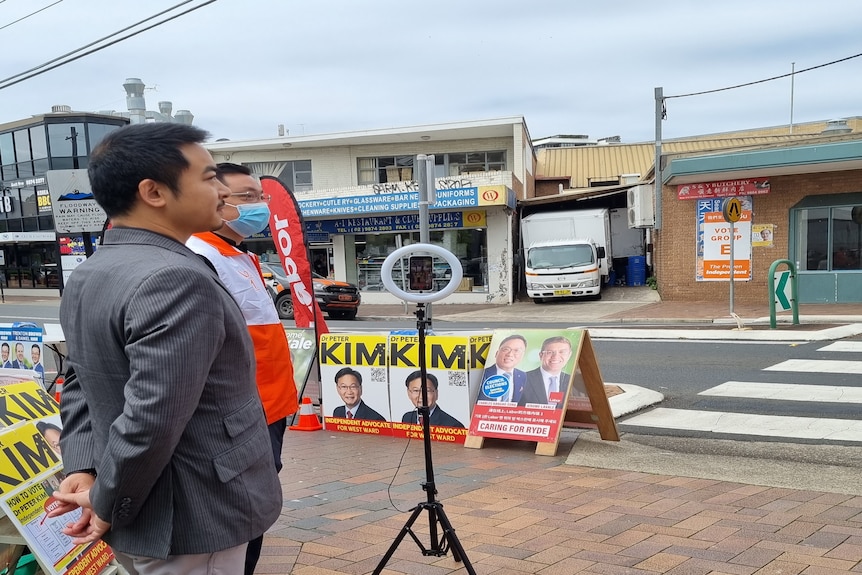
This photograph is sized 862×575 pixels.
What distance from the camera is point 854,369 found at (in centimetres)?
925

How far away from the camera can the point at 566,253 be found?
2253cm

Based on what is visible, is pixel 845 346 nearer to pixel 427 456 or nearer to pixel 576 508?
pixel 576 508

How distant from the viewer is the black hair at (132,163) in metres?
1.95

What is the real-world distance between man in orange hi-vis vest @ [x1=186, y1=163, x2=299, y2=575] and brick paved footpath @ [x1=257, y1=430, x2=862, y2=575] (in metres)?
0.97

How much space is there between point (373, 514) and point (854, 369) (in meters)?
7.42

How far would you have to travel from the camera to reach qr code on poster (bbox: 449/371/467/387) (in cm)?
650

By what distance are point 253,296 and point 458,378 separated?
3.38m

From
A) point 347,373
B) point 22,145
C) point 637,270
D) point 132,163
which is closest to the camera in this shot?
point 132,163

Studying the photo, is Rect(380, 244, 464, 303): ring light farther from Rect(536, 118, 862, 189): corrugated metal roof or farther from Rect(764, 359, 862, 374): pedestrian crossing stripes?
Rect(536, 118, 862, 189): corrugated metal roof

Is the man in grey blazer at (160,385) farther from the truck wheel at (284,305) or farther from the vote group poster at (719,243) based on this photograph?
the vote group poster at (719,243)

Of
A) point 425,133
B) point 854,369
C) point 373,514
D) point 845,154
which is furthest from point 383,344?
point 425,133

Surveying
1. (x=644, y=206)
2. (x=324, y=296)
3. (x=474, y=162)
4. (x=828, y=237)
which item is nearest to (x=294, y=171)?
(x=474, y=162)

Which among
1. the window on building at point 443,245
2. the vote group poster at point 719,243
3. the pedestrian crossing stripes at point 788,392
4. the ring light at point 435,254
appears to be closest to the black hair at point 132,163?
the ring light at point 435,254

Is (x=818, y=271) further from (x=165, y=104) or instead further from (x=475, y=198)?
(x=165, y=104)
